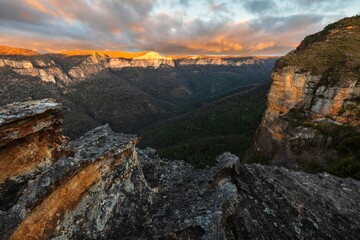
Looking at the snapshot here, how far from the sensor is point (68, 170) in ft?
27.6

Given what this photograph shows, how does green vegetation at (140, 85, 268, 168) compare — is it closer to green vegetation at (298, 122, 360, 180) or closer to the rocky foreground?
green vegetation at (298, 122, 360, 180)

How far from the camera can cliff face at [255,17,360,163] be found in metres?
34.5

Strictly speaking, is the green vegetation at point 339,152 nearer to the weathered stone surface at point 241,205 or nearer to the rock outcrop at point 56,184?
the weathered stone surface at point 241,205

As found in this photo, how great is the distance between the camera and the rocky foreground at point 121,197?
307 inches

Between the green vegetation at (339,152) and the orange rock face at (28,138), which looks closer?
the orange rock face at (28,138)

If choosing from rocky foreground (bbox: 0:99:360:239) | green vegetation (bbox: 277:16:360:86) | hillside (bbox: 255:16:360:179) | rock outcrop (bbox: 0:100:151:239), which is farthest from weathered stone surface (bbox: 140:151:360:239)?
green vegetation (bbox: 277:16:360:86)

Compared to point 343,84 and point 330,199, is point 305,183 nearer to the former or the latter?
point 330,199

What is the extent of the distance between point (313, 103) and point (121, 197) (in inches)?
1564

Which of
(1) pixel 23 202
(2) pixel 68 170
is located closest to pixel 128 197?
(2) pixel 68 170

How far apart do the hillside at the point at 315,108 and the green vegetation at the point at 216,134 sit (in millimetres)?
19695

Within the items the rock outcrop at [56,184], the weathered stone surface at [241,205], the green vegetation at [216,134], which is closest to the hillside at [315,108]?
the weathered stone surface at [241,205]

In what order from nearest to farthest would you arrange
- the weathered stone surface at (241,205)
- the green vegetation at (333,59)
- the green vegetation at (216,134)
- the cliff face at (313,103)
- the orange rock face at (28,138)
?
the orange rock face at (28,138), the weathered stone surface at (241,205), the cliff face at (313,103), the green vegetation at (333,59), the green vegetation at (216,134)

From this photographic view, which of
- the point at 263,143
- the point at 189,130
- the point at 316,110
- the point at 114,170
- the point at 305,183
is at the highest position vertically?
the point at 114,170

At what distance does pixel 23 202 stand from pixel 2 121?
96.7 inches
